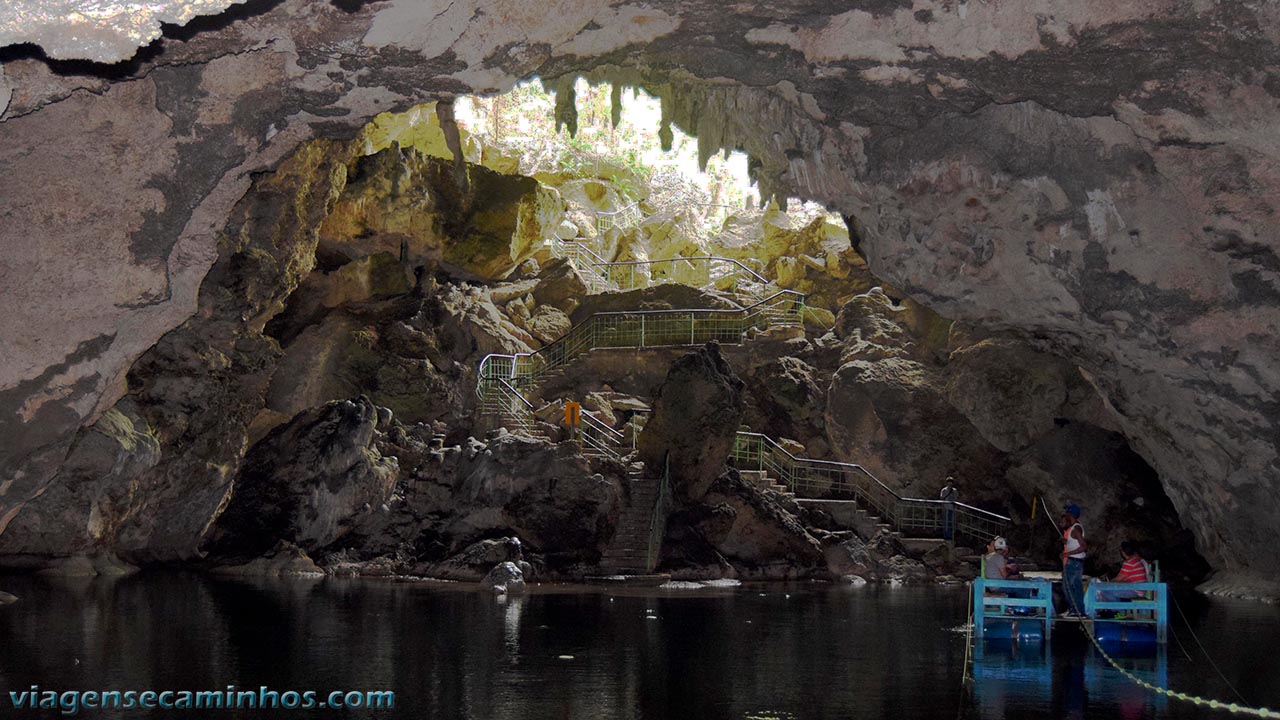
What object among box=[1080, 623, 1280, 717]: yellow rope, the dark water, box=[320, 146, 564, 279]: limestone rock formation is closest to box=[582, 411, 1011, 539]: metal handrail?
box=[320, 146, 564, 279]: limestone rock formation

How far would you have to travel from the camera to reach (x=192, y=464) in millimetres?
18000

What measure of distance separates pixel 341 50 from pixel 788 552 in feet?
45.5

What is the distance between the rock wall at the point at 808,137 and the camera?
7.95 meters

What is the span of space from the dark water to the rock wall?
2211mm

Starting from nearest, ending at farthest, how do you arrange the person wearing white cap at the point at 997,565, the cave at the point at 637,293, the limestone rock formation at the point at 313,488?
the cave at the point at 637,293
the person wearing white cap at the point at 997,565
the limestone rock formation at the point at 313,488

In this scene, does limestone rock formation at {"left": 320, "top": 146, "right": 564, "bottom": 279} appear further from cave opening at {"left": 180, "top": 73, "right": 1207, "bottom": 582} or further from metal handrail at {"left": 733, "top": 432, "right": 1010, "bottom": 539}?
metal handrail at {"left": 733, "top": 432, "right": 1010, "bottom": 539}

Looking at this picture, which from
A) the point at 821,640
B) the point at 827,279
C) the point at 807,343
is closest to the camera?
the point at 821,640

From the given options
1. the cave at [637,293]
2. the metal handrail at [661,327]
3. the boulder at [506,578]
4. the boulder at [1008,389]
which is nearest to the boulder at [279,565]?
the cave at [637,293]

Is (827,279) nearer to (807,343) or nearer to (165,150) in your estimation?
(807,343)

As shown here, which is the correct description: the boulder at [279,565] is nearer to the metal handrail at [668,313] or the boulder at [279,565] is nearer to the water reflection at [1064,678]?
the metal handrail at [668,313]

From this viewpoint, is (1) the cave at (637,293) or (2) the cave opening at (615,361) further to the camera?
(2) the cave opening at (615,361)

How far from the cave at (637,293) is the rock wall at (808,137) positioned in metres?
0.03

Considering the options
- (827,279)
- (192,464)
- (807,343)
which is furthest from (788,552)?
(827,279)

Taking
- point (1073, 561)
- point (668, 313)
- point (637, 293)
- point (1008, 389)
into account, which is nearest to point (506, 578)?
point (1073, 561)
